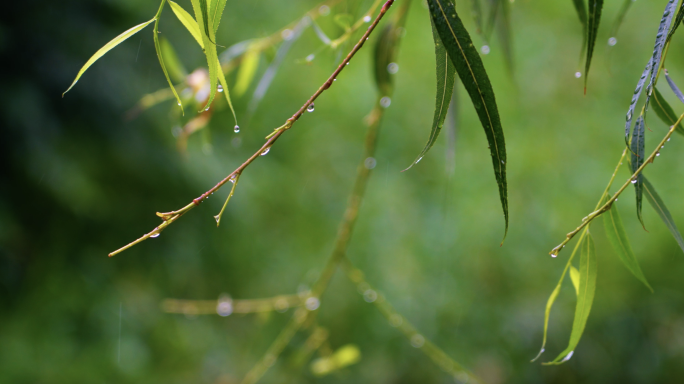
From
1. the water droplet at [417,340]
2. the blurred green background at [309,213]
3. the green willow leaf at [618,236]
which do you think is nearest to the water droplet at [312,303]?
the water droplet at [417,340]

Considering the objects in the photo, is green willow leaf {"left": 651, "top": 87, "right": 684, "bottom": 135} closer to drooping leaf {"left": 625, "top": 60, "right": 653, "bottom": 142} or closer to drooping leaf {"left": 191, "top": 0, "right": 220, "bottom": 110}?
drooping leaf {"left": 625, "top": 60, "right": 653, "bottom": 142}

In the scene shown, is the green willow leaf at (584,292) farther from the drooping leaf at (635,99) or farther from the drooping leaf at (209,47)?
the drooping leaf at (209,47)

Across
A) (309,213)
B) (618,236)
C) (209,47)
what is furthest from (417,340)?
(309,213)

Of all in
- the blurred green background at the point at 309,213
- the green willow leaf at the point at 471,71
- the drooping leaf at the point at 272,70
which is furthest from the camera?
the blurred green background at the point at 309,213

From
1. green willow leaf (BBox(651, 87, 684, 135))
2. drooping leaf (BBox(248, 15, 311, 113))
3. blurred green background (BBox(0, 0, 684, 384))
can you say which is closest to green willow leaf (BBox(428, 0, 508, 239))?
green willow leaf (BBox(651, 87, 684, 135))

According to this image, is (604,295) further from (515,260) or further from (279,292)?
(279,292)
